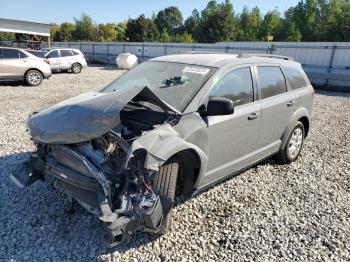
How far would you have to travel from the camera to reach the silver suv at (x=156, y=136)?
9.42 feet

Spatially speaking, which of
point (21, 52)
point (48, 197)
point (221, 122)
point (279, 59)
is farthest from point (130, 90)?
point (21, 52)

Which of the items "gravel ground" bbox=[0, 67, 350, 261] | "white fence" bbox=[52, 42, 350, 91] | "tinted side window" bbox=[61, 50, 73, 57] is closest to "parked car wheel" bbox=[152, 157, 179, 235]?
"gravel ground" bbox=[0, 67, 350, 261]

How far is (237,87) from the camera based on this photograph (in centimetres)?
402

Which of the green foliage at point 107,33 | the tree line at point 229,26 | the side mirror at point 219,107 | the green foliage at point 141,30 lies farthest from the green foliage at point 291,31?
the side mirror at point 219,107

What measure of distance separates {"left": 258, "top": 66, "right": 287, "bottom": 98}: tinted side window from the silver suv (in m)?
0.02

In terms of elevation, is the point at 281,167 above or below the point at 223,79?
below

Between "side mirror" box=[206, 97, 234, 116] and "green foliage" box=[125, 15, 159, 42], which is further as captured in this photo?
"green foliage" box=[125, 15, 159, 42]

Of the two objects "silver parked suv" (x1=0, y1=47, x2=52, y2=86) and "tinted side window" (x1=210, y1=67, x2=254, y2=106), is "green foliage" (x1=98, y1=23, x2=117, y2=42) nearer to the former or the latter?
"silver parked suv" (x1=0, y1=47, x2=52, y2=86)

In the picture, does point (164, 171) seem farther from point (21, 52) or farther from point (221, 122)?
point (21, 52)

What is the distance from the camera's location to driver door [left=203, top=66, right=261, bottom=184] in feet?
12.1

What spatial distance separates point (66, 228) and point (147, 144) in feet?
4.66

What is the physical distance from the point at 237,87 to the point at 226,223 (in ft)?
5.44

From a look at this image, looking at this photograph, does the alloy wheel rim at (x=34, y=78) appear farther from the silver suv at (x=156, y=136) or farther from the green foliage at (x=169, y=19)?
the green foliage at (x=169, y=19)

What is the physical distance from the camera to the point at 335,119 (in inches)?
360
